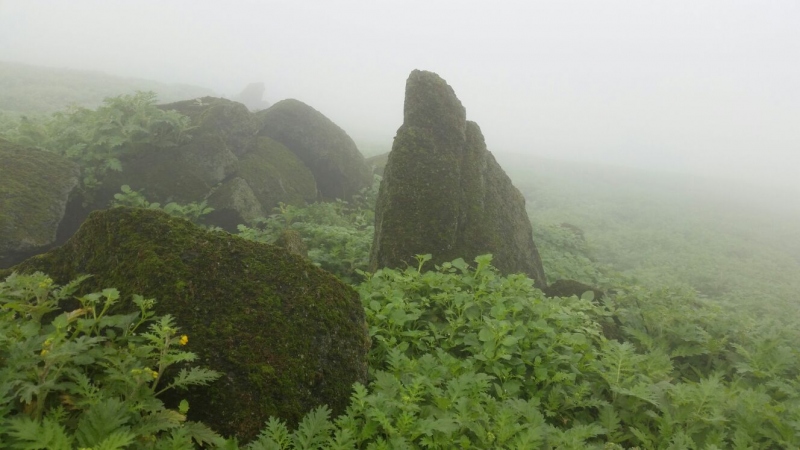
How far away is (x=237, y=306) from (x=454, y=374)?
7.52 feet

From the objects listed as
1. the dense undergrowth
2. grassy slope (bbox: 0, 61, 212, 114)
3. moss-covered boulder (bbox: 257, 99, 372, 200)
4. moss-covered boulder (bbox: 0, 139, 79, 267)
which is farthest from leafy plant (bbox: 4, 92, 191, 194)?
grassy slope (bbox: 0, 61, 212, 114)

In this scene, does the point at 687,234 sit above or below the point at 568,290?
below

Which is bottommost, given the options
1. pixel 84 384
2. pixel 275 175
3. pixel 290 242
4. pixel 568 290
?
pixel 568 290

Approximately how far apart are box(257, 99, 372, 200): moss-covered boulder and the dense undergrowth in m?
6.29

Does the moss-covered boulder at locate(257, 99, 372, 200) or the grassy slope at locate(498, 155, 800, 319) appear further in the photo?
the grassy slope at locate(498, 155, 800, 319)

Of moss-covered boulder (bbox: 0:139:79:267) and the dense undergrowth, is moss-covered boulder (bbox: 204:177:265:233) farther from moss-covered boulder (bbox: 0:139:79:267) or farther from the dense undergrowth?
moss-covered boulder (bbox: 0:139:79:267)

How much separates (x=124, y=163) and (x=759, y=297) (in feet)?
65.7

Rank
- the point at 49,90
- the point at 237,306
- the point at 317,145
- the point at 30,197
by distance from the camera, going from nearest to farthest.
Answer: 1. the point at 237,306
2. the point at 30,197
3. the point at 317,145
4. the point at 49,90

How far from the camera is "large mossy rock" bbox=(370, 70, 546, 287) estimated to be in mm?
8055

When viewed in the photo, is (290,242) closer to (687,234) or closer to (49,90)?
(687,234)

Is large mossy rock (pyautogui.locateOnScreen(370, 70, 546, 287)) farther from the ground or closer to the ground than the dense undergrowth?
farther from the ground

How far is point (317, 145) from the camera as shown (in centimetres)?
1533

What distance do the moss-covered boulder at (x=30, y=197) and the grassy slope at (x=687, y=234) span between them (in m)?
14.8

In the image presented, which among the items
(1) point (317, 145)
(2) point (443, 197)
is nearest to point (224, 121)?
(1) point (317, 145)
